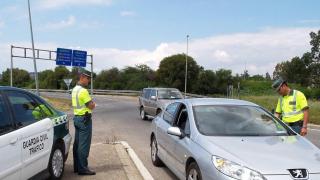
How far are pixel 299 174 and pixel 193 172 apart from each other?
4.87ft

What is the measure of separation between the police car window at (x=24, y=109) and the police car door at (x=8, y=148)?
22cm

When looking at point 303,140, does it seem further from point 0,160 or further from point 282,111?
point 0,160

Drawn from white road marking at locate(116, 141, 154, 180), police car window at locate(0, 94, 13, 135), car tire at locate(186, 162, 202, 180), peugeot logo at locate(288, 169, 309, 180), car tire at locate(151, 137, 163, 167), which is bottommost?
white road marking at locate(116, 141, 154, 180)

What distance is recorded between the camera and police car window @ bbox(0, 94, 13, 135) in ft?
19.4

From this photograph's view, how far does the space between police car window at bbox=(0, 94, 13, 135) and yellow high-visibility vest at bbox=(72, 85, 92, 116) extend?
83.0 inches

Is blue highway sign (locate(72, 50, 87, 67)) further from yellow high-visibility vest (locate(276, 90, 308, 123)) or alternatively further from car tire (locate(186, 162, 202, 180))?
car tire (locate(186, 162, 202, 180))

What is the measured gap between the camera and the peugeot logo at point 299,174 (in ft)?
17.8

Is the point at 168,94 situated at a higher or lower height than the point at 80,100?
lower

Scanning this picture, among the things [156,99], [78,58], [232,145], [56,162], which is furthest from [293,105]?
[78,58]

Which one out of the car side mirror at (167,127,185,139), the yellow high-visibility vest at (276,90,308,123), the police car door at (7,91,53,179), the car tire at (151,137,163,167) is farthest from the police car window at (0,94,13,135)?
the yellow high-visibility vest at (276,90,308,123)

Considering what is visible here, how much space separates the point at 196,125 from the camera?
7074 mm

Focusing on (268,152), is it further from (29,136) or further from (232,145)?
(29,136)

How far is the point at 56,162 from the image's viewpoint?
7699 mm

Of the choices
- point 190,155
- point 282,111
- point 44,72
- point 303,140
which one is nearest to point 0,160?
point 190,155
